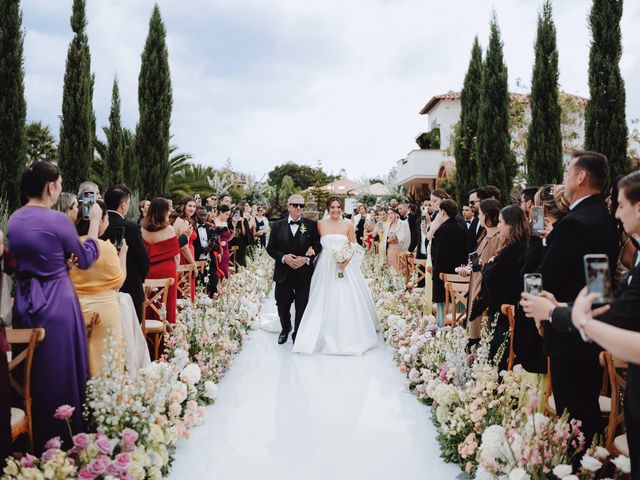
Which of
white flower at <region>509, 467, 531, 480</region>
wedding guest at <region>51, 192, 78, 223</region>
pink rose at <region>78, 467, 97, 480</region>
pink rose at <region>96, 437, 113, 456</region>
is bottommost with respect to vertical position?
pink rose at <region>78, 467, 97, 480</region>

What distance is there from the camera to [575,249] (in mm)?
3076

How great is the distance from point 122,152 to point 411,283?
55.1 feet

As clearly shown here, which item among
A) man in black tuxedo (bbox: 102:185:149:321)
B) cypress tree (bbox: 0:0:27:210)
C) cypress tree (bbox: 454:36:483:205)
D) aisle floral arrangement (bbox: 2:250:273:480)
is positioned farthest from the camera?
cypress tree (bbox: 454:36:483:205)

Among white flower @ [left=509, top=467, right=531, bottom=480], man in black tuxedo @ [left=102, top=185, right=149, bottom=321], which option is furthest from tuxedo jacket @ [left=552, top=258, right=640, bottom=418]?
man in black tuxedo @ [left=102, top=185, right=149, bottom=321]

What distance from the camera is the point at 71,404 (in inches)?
131

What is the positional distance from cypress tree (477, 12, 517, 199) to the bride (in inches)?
425

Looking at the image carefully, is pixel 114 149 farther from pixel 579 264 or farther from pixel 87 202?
pixel 579 264

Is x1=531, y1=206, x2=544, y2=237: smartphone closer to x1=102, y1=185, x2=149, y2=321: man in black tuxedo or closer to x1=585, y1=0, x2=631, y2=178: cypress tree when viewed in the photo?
x1=102, y1=185, x2=149, y2=321: man in black tuxedo

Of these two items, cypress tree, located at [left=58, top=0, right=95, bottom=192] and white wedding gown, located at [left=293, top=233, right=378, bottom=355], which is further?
cypress tree, located at [left=58, top=0, right=95, bottom=192]

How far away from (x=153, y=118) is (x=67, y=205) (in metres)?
13.0

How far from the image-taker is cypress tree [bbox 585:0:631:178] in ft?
45.5

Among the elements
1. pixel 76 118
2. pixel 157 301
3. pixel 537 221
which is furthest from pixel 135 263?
pixel 76 118

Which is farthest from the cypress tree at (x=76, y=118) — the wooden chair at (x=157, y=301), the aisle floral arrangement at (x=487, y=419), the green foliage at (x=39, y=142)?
the green foliage at (x=39, y=142)

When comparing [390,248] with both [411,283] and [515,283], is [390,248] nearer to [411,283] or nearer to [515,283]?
[411,283]
